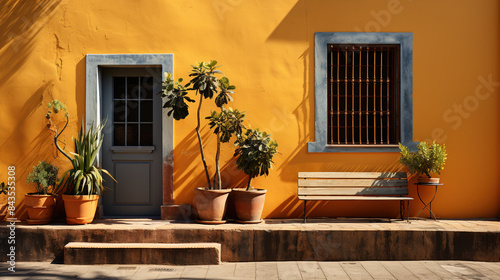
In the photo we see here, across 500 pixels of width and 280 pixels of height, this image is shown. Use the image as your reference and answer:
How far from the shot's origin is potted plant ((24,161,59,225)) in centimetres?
651

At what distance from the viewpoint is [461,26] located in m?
7.13

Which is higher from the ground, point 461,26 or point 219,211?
point 461,26

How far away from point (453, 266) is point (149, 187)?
430cm

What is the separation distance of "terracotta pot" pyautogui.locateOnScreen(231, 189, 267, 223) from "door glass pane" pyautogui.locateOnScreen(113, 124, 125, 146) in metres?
2.02

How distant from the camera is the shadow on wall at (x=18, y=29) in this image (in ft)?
23.1

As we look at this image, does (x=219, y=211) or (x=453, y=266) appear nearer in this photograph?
(x=453, y=266)

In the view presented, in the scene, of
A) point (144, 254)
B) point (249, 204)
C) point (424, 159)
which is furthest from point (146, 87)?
point (424, 159)

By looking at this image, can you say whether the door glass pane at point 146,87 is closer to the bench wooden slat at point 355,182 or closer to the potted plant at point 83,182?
the potted plant at point 83,182

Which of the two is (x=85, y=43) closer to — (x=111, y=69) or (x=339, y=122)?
→ (x=111, y=69)

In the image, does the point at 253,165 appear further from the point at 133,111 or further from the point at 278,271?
the point at 133,111

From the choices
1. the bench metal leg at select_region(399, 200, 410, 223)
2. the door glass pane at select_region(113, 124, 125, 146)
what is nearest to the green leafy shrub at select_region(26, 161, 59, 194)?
the door glass pane at select_region(113, 124, 125, 146)

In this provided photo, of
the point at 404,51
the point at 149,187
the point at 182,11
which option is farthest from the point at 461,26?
the point at 149,187

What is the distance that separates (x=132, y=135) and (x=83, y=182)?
1.18 m

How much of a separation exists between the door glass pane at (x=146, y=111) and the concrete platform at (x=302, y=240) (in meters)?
1.80
